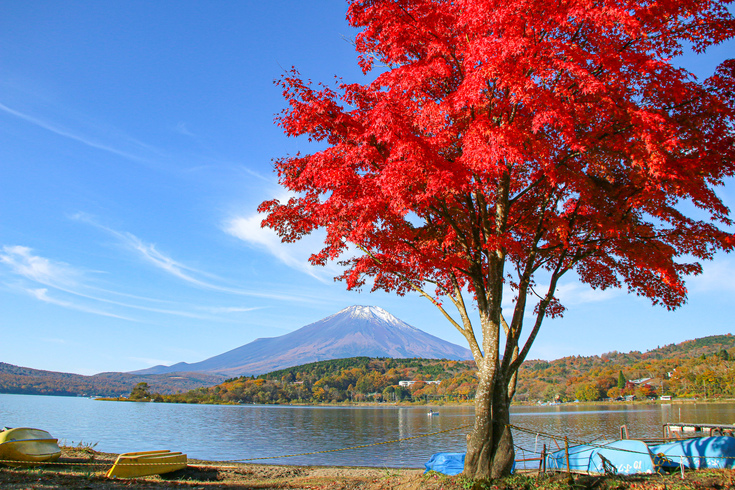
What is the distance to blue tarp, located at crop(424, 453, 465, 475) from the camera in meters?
10.5

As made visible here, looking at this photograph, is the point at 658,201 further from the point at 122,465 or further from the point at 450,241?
the point at 122,465

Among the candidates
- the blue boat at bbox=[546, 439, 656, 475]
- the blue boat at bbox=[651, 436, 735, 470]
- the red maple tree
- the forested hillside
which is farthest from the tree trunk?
the forested hillside

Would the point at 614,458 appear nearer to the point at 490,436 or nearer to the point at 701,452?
the point at 701,452

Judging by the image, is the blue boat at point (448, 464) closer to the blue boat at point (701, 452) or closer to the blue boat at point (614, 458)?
the blue boat at point (614, 458)

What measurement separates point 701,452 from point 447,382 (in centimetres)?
11864

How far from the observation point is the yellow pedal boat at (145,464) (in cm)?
1099

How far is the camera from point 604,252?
8.30 meters

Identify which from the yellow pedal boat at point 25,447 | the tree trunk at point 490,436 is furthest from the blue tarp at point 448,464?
the yellow pedal boat at point 25,447

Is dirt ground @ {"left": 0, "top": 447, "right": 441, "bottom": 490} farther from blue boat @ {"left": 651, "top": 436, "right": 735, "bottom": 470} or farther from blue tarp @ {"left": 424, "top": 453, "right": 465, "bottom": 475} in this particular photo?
blue boat @ {"left": 651, "top": 436, "right": 735, "bottom": 470}

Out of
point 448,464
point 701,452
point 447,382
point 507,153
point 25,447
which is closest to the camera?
point 507,153

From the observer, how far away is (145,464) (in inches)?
451

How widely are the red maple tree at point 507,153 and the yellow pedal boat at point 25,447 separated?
33.5ft

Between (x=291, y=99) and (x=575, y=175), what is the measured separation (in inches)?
200

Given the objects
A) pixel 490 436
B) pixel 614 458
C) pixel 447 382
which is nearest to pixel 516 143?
pixel 490 436
